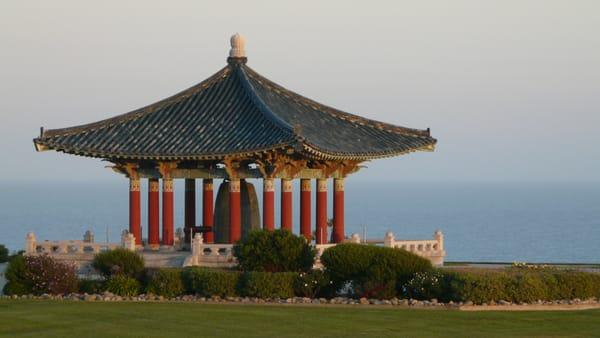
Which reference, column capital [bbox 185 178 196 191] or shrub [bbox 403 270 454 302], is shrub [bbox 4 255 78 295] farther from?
column capital [bbox 185 178 196 191]

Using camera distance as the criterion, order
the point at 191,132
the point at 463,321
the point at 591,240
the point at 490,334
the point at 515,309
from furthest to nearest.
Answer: the point at 591,240 < the point at 191,132 < the point at 515,309 < the point at 463,321 < the point at 490,334

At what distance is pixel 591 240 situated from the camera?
456 ft

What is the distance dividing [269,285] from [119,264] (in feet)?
16.8

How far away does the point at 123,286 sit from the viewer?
4672cm

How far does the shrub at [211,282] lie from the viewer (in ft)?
150

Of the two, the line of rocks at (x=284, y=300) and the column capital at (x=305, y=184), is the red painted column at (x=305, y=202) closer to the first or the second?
the column capital at (x=305, y=184)

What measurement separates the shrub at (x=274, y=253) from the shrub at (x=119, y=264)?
3018mm

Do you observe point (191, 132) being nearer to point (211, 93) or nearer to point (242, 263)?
point (211, 93)

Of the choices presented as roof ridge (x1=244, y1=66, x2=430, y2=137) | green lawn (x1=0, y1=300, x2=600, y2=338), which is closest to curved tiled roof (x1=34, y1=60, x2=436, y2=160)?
roof ridge (x1=244, y1=66, x2=430, y2=137)

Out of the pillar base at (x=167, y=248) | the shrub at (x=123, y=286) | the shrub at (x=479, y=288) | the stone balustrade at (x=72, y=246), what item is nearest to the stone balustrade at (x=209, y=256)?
the stone balustrade at (x=72, y=246)

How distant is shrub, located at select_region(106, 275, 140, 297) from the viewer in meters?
46.6

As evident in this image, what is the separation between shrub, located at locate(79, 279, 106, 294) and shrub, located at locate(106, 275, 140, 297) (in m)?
0.24

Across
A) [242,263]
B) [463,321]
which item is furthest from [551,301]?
[242,263]

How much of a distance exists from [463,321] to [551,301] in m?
5.80
